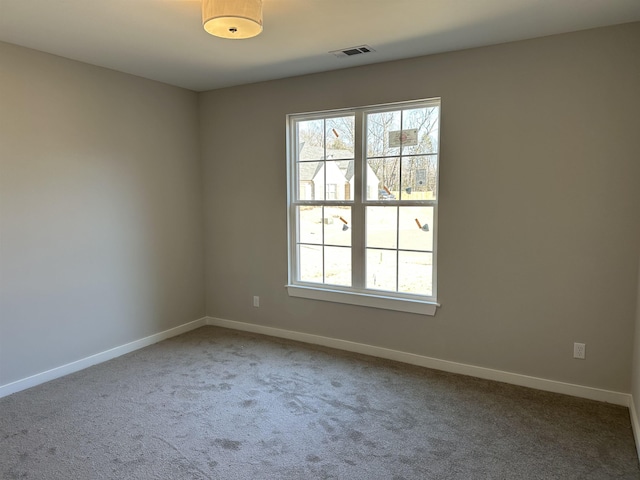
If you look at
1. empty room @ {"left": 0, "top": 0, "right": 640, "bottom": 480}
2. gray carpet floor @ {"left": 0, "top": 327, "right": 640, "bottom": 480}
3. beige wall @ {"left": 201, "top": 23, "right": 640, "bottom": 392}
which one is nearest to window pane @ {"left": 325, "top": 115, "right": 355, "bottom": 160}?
empty room @ {"left": 0, "top": 0, "right": 640, "bottom": 480}

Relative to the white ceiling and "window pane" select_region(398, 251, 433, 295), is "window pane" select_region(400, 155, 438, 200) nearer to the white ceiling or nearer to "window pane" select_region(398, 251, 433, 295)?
"window pane" select_region(398, 251, 433, 295)

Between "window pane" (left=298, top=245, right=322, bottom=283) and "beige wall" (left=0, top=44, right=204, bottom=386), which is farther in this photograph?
"window pane" (left=298, top=245, right=322, bottom=283)

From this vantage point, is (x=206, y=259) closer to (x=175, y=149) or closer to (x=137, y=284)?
(x=137, y=284)

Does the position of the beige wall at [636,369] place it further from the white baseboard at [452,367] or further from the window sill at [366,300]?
the window sill at [366,300]

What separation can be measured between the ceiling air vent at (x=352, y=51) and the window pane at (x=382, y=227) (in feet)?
4.13

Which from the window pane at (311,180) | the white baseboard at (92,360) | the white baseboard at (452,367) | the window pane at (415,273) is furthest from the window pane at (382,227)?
the white baseboard at (92,360)

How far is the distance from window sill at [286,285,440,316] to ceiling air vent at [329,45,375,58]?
6.51 feet

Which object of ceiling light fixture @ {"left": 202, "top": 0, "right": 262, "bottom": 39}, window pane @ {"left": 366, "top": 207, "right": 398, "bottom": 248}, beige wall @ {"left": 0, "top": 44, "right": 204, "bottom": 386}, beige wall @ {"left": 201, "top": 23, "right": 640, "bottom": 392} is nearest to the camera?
ceiling light fixture @ {"left": 202, "top": 0, "right": 262, "bottom": 39}

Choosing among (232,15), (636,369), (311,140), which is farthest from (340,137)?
(636,369)

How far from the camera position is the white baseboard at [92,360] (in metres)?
3.08

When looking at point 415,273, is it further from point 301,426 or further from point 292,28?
point 292,28

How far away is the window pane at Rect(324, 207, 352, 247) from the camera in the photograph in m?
3.84

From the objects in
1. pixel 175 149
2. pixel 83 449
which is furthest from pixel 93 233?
pixel 83 449

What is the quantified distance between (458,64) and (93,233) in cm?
324
